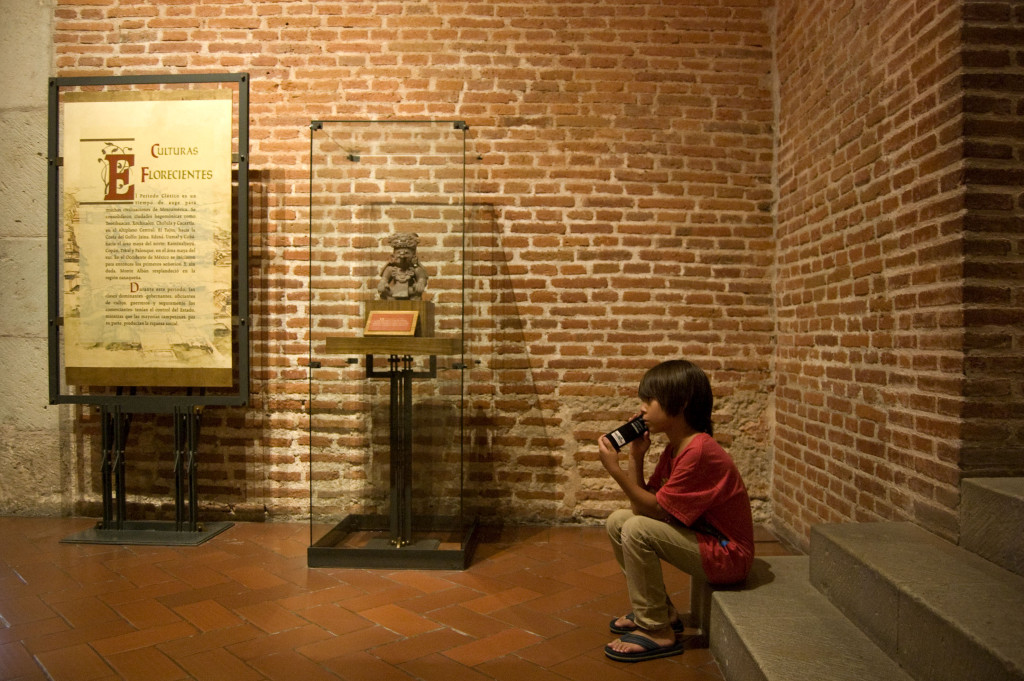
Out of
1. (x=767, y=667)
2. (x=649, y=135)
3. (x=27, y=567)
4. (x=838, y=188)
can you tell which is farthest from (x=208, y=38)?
(x=767, y=667)

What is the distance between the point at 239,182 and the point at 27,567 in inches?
87.3

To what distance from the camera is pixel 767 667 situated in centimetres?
195

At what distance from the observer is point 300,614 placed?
290cm

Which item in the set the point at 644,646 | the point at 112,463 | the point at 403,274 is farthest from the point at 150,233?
the point at 644,646

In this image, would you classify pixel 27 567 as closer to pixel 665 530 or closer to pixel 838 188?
pixel 665 530

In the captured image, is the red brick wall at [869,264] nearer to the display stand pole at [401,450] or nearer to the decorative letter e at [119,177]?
the display stand pole at [401,450]

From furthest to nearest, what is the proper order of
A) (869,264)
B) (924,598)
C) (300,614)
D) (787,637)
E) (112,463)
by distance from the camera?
(112,463)
(869,264)
(300,614)
(787,637)
(924,598)

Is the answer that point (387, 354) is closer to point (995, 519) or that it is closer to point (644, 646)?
point (644, 646)

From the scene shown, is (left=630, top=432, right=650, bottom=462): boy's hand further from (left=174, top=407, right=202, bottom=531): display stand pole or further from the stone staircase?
(left=174, top=407, right=202, bottom=531): display stand pole

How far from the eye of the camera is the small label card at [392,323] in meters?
3.43

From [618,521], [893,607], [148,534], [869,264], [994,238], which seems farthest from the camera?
[148,534]

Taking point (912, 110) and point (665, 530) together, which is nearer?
point (665, 530)

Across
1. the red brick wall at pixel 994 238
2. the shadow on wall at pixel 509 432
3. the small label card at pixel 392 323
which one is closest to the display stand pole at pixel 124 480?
the small label card at pixel 392 323

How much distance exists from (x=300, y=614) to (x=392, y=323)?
4.43 ft
